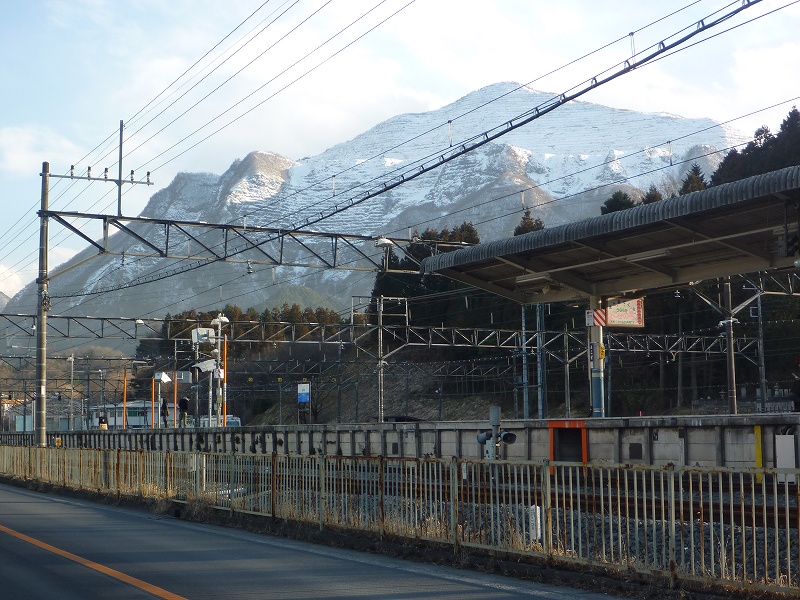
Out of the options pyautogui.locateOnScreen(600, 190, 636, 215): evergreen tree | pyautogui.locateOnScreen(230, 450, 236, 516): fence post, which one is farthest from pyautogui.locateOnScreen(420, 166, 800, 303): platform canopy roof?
pyautogui.locateOnScreen(600, 190, 636, 215): evergreen tree

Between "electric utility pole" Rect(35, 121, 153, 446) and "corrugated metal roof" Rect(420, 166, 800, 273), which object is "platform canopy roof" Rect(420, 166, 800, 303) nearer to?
"corrugated metal roof" Rect(420, 166, 800, 273)

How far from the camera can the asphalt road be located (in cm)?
922

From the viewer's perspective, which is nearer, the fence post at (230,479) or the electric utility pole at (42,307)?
the fence post at (230,479)

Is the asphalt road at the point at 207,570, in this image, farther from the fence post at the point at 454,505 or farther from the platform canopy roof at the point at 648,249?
the platform canopy roof at the point at 648,249

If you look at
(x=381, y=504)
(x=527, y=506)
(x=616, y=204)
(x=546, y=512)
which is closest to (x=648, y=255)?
(x=527, y=506)

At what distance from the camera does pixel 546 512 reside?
10586mm

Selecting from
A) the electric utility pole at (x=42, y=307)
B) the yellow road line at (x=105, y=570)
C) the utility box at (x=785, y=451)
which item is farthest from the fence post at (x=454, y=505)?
the electric utility pole at (x=42, y=307)

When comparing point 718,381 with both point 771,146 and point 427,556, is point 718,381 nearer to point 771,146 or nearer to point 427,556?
point 771,146

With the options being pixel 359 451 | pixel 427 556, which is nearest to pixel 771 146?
pixel 359 451

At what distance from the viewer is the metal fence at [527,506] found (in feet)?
29.9

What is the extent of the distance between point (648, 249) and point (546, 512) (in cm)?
1269

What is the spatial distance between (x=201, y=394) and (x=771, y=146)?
190 ft

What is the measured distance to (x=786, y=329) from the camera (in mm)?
49781

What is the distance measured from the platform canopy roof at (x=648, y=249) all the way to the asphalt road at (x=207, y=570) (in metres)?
10.6
